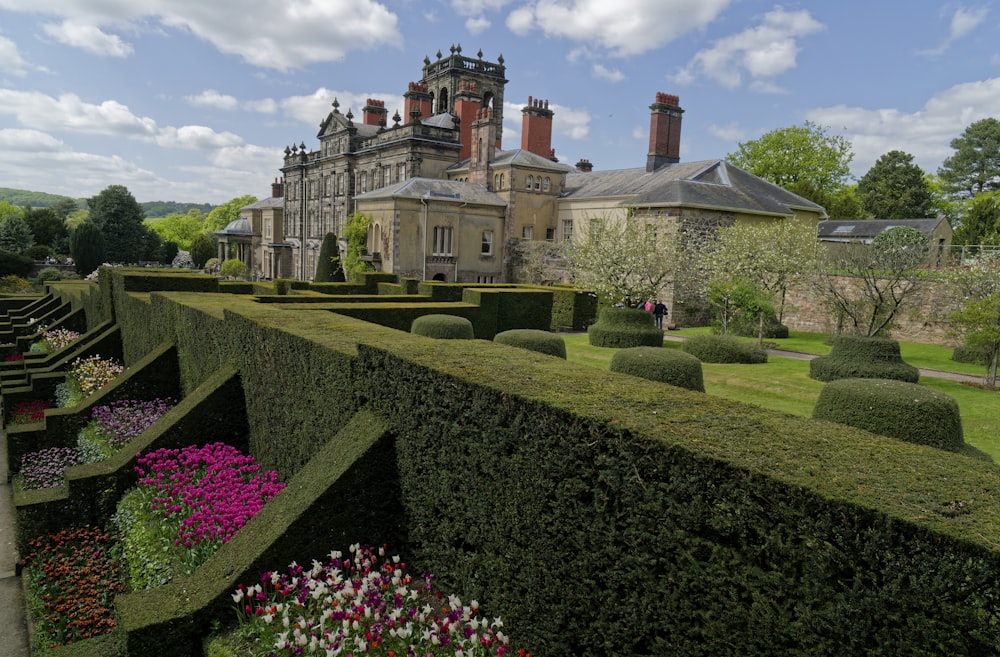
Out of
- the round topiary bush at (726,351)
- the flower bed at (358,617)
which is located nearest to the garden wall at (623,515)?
the flower bed at (358,617)

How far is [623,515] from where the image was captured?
4246 mm

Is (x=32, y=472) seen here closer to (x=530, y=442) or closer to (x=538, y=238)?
(x=530, y=442)

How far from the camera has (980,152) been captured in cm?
6278

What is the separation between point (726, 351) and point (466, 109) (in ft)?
128

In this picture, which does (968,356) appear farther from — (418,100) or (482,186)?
(418,100)

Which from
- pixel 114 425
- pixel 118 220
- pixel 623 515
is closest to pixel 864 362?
pixel 623 515

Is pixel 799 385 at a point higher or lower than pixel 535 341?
lower

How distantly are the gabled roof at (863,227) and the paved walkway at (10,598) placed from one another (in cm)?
5120

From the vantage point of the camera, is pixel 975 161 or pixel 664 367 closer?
pixel 664 367

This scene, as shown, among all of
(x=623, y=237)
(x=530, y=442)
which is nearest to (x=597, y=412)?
(x=530, y=442)

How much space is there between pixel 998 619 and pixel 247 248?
8067 cm

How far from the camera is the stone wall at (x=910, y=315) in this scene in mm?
27000

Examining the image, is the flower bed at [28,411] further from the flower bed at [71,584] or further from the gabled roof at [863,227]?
the gabled roof at [863,227]

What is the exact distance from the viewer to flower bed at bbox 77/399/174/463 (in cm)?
1179
